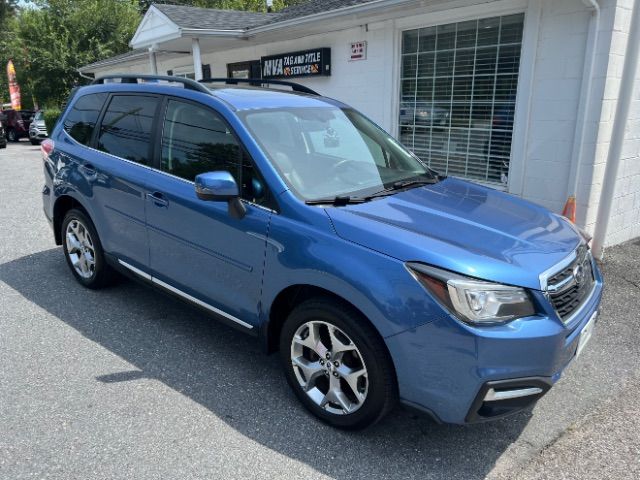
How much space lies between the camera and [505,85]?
21.7ft

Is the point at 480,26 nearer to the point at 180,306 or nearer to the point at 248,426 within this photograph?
the point at 180,306

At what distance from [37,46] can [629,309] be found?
28703 millimetres

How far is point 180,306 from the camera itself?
4293 mm

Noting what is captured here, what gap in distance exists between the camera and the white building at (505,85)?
556 cm

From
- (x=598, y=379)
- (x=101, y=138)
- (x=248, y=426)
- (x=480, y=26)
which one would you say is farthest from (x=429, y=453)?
(x=480, y=26)

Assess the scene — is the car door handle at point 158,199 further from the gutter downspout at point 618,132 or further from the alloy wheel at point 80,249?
Result: the gutter downspout at point 618,132

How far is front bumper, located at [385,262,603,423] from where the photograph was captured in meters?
2.21

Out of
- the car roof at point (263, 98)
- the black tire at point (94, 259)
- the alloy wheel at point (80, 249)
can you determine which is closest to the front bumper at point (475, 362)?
the car roof at point (263, 98)

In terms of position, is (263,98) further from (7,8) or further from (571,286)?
(7,8)

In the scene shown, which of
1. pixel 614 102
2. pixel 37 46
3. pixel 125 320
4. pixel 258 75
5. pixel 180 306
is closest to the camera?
pixel 125 320

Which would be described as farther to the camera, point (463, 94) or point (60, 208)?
point (463, 94)

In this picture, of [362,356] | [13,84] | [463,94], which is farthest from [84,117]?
[13,84]

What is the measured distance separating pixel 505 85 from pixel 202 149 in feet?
15.8

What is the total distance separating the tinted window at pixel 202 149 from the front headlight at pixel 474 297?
3.62 feet
